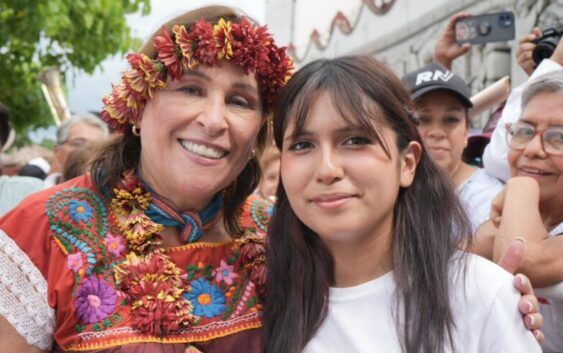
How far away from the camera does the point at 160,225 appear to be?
2.29 metres

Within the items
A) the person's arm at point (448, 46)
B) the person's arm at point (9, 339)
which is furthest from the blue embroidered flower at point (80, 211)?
the person's arm at point (448, 46)

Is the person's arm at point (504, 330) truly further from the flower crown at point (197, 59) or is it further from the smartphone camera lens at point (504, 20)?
the smartphone camera lens at point (504, 20)

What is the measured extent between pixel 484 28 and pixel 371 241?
2713 mm

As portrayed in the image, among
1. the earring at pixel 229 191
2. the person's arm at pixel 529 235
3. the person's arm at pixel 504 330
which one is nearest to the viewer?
the person's arm at pixel 504 330

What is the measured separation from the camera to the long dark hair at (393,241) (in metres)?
1.94

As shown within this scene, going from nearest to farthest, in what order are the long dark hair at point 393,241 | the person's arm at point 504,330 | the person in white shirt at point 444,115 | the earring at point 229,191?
1. the person's arm at point 504,330
2. the long dark hair at point 393,241
3. the earring at point 229,191
4. the person in white shirt at point 444,115

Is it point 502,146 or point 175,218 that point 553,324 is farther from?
point 175,218

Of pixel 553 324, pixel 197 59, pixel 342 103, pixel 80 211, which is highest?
pixel 197 59

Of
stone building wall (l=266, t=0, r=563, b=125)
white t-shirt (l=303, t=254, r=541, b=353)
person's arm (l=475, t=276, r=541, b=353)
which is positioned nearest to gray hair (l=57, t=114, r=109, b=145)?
stone building wall (l=266, t=0, r=563, b=125)

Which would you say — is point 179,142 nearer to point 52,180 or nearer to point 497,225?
point 497,225

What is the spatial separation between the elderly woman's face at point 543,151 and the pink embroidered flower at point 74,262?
1613mm

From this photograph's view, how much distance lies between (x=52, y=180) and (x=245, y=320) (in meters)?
3.57

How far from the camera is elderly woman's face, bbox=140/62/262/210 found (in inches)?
86.4

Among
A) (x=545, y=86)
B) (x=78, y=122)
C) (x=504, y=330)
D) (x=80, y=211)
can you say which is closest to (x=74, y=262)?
(x=80, y=211)
